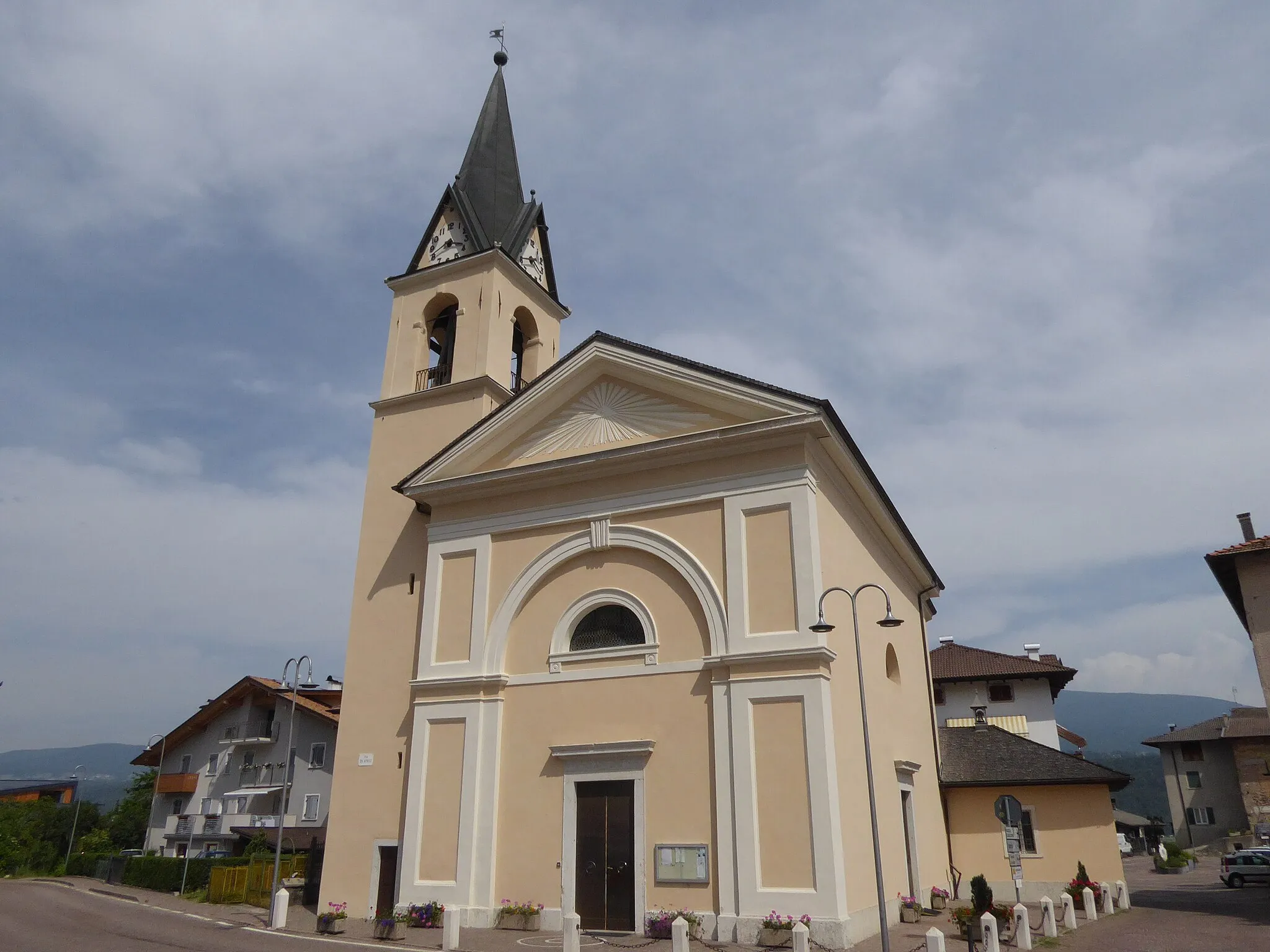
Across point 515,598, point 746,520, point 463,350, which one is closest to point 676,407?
point 746,520

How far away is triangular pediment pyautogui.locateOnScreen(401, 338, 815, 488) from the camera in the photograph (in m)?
17.5

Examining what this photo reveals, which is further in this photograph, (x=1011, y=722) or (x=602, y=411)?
(x=1011, y=722)

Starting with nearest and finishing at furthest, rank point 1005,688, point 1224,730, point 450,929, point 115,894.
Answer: point 450,929
point 115,894
point 1005,688
point 1224,730

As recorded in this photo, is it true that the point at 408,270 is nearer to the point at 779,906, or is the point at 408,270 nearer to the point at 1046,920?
the point at 779,906

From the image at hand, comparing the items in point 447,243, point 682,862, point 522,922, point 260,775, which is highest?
point 447,243

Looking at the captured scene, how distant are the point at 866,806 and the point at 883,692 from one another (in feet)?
11.0

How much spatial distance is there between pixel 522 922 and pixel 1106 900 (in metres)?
13.2

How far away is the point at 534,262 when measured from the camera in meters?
25.0

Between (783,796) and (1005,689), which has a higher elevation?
(1005,689)

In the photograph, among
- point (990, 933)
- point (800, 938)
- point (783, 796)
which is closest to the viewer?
point (800, 938)

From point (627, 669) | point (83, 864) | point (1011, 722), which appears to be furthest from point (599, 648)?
point (83, 864)

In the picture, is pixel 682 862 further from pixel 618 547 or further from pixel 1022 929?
pixel 618 547

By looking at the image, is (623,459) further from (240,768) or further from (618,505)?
(240,768)

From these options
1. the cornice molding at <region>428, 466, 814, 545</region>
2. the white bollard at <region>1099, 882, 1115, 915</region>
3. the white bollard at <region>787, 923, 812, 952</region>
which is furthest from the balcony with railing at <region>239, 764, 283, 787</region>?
the white bollard at <region>787, 923, 812, 952</region>
